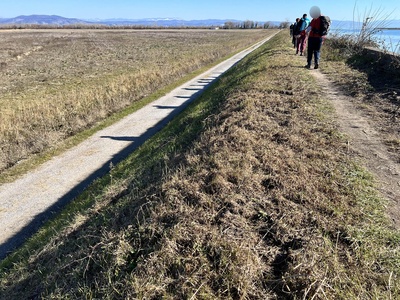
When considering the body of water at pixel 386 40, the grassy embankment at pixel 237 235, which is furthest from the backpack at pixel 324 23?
the grassy embankment at pixel 237 235

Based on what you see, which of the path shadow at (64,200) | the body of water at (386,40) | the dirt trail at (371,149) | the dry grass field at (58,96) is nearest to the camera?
the dirt trail at (371,149)

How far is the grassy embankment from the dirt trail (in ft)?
0.60

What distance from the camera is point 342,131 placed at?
6.02 meters

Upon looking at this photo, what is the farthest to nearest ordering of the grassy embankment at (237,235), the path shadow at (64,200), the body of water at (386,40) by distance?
the body of water at (386,40) → the path shadow at (64,200) → the grassy embankment at (237,235)

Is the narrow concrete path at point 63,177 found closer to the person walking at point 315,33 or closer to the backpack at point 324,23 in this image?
the person walking at point 315,33

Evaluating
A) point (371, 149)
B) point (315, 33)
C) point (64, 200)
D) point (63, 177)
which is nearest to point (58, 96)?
point (63, 177)

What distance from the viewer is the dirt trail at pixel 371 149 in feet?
12.9

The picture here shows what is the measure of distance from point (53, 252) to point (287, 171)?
407cm

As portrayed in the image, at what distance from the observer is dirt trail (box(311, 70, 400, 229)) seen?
395 centimetres

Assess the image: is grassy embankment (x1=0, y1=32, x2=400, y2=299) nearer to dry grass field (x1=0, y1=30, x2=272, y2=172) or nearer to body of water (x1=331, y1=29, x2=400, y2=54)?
dry grass field (x1=0, y1=30, x2=272, y2=172)

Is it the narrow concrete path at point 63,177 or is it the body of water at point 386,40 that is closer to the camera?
the narrow concrete path at point 63,177

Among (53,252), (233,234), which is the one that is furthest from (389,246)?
(53,252)

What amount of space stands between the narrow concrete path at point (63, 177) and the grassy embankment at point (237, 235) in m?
1.36

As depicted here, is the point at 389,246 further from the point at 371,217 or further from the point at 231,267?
the point at 231,267
